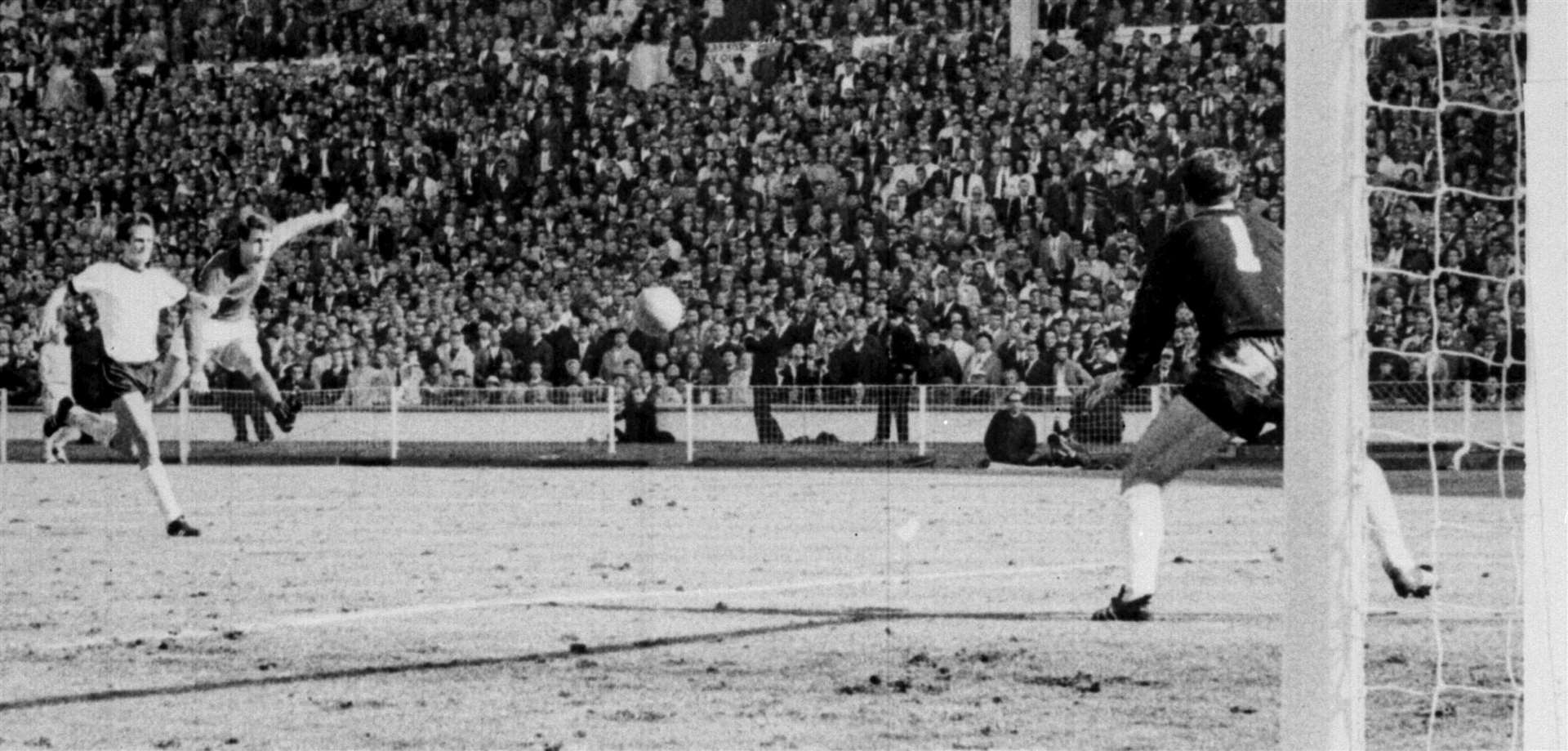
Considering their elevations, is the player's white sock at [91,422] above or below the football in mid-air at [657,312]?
below

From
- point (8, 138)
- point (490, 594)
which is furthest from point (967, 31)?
point (490, 594)

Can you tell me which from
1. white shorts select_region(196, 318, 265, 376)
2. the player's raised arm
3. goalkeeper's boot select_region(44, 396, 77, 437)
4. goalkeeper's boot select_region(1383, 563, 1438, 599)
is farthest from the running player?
goalkeeper's boot select_region(1383, 563, 1438, 599)

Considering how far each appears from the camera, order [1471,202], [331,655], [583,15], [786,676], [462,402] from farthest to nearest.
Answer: [583,15], [462,402], [1471,202], [331,655], [786,676]

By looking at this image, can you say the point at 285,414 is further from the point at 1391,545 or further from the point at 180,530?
the point at 1391,545

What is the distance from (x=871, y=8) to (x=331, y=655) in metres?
22.4

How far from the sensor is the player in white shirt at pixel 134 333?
13492 millimetres

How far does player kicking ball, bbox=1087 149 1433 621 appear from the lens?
26.6 ft

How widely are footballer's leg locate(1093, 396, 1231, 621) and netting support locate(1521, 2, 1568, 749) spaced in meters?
3.36

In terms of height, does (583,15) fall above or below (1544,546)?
above

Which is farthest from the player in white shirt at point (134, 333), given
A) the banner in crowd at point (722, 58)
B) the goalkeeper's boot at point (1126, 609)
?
the banner in crowd at point (722, 58)

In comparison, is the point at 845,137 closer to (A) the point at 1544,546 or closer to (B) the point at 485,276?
(B) the point at 485,276

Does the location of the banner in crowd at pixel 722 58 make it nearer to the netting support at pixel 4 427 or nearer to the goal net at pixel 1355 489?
the netting support at pixel 4 427

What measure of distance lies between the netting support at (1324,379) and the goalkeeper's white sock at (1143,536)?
3553mm

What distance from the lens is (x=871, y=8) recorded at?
95.6ft
